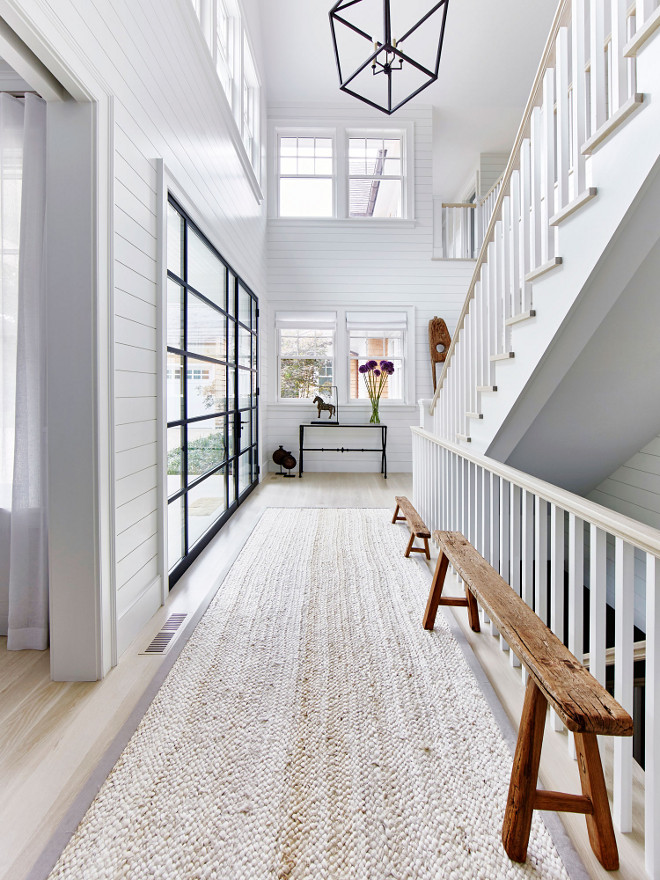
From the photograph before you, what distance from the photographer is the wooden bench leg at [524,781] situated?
3.45 feet

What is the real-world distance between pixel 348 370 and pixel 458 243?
9.27 ft

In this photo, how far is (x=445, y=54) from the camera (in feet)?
19.3

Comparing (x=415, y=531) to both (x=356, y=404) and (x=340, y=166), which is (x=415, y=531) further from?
(x=340, y=166)

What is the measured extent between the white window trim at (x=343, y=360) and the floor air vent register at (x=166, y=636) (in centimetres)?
452

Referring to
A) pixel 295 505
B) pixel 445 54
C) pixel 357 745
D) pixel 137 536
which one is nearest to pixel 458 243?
pixel 445 54

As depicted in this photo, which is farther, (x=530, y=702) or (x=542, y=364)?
(x=542, y=364)

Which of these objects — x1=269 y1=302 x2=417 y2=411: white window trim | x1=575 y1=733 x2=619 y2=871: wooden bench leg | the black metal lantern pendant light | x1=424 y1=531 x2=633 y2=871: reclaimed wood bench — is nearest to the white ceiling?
the black metal lantern pendant light

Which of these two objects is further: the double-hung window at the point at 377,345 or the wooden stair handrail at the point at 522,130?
the double-hung window at the point at 377,345

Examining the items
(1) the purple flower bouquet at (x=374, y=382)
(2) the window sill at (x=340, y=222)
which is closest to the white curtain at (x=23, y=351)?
(1) the purple flower bouquet at (x=374, y=382)

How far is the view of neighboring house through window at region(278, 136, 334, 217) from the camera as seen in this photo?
654 cm

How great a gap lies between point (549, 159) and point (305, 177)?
17.4ft

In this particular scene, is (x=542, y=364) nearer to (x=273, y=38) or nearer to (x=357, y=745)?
(x=357, y=745)

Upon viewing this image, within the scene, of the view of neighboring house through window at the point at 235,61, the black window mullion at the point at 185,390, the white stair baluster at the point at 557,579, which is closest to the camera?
the white stair baluster at the point at 557,579

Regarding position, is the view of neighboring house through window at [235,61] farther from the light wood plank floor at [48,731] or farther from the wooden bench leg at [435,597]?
the light wood plank floor at [48,731]
